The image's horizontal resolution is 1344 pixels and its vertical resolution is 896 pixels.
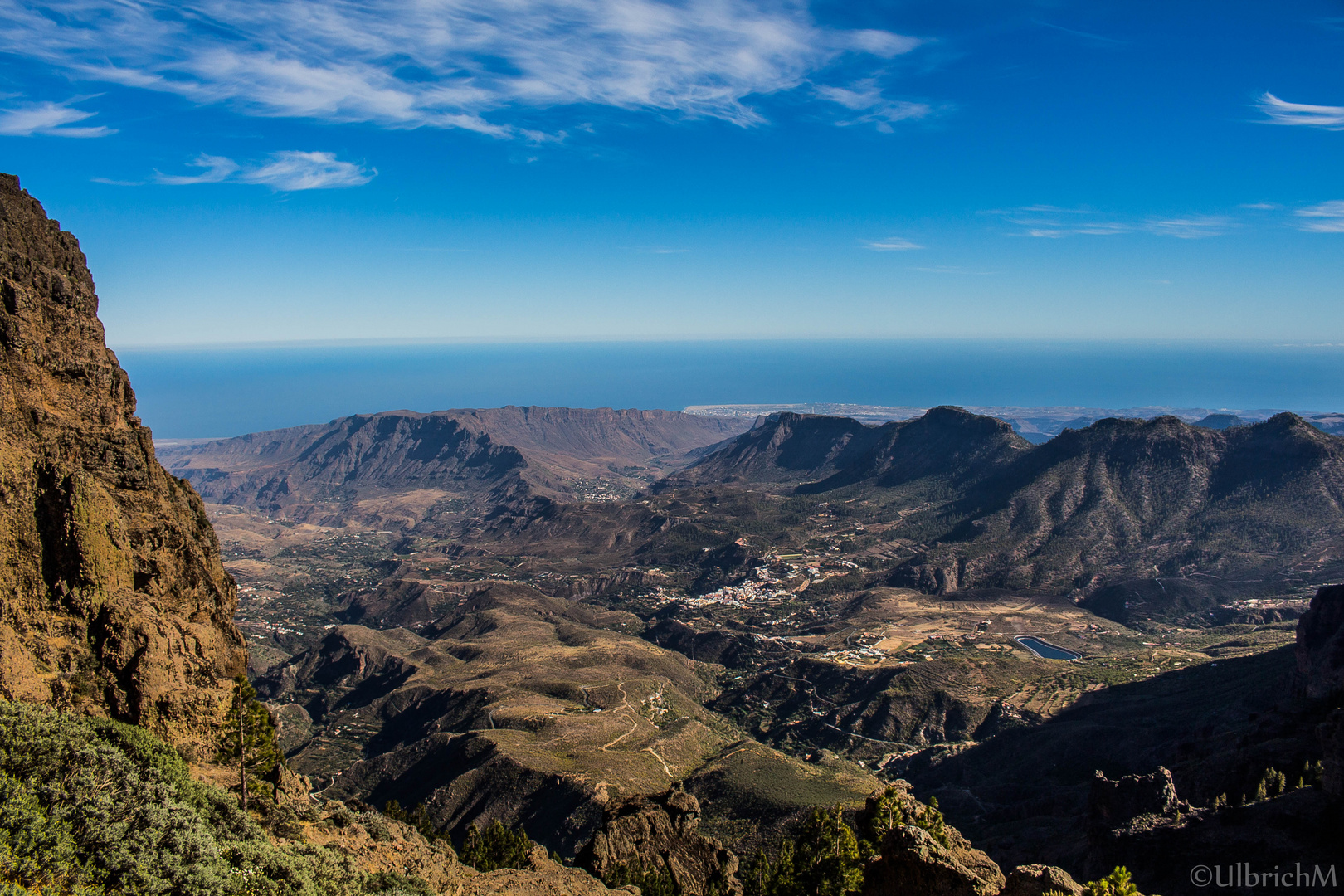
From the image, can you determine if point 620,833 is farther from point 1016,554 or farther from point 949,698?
point 1016,554

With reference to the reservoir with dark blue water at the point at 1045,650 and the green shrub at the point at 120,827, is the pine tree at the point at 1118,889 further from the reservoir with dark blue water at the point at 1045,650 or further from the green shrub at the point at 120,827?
the reservoir with dark blue water at the point at 1045,650

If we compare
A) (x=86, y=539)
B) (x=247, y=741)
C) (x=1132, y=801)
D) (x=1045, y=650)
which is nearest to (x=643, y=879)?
(x=247, y=741)

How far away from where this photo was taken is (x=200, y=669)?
31828 millimetres

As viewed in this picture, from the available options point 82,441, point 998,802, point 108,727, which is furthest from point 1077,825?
point 82,441

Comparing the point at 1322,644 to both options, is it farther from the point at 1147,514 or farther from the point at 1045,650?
the point at 1147,514

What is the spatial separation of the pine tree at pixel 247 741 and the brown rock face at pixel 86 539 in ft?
2.26

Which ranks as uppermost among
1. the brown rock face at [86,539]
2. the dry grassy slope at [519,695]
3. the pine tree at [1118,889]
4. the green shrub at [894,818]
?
the brown rock face at [86,539]

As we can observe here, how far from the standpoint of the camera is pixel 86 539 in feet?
→ 99.8

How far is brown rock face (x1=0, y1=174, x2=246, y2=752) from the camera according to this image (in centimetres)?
2861

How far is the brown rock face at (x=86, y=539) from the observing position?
28609 mm

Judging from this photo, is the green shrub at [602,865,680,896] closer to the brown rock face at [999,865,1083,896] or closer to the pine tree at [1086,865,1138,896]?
the brown rock face at [999,865,1083,896]

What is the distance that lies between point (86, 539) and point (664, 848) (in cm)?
3836

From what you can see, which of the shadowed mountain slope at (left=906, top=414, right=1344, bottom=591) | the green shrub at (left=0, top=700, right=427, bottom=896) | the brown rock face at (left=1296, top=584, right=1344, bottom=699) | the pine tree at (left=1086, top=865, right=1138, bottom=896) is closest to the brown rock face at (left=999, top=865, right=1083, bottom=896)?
the pine tree at (left=1086, top=865, right=1138, bottom=896)

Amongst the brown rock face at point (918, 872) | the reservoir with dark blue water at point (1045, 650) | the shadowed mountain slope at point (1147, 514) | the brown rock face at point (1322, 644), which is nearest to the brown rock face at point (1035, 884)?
the brown rock face at point (918, 872)
